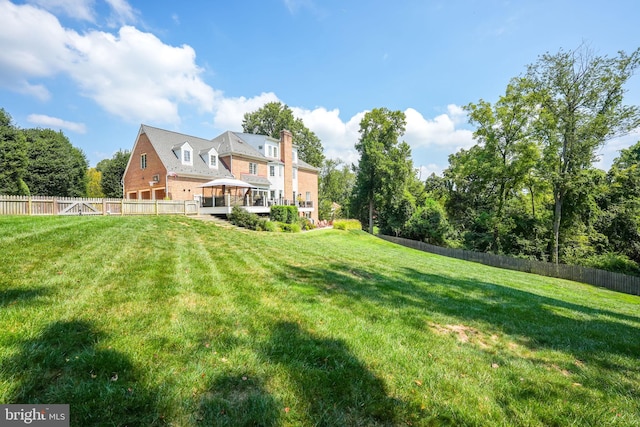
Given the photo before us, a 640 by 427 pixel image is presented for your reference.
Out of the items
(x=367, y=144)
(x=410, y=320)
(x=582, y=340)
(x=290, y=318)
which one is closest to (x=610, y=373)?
(x=582, y=340)

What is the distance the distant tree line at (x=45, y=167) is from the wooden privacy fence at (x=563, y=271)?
40461 millimetres

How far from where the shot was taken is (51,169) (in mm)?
31312

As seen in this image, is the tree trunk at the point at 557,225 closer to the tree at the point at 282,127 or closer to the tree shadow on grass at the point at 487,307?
the tree shadow on grass at the point at 487,307

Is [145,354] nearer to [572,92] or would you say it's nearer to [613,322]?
[613,322]

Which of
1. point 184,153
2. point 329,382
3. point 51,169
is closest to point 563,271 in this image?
point 329,382

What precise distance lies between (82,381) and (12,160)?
126ft

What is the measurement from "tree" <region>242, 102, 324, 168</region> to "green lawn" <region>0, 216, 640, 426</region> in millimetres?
39247

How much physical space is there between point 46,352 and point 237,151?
2489 cm

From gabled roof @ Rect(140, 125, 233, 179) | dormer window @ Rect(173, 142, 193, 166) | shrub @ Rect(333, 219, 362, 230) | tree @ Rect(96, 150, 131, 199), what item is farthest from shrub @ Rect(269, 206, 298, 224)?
tree @ Rect(96, 150, 131, 199)

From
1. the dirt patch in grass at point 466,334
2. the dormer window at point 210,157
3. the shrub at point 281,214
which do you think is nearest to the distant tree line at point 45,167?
the dormer window at point 210,157

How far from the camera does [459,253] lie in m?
21.9

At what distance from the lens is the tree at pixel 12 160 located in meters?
26.3

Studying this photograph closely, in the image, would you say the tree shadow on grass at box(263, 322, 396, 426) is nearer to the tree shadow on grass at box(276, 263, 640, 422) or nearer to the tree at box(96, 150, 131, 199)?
the tree shadow on grass at box(276, 263, 640, 422)

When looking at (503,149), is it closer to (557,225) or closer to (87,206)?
(557,225)
